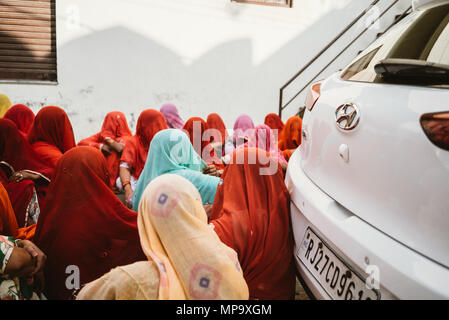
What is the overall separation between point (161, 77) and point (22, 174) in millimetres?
4866

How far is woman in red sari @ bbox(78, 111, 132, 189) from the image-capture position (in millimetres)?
4368

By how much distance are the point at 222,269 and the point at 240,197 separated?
84 cm

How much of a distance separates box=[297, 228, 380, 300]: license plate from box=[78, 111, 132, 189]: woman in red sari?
2.97 meters

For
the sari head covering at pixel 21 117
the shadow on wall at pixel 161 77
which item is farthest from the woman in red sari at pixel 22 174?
the shadow on wall at pixel 161 77

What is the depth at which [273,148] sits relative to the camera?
3.99 metres

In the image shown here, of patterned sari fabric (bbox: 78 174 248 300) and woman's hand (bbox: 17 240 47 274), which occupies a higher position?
patterned sari fabric (bbox: 78 174 248 300)

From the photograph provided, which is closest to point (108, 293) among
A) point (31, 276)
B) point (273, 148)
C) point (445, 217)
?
point (31, 276)

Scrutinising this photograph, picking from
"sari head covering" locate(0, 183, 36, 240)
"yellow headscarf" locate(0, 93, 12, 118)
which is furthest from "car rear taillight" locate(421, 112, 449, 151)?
"yellow headscarf" locate(0, 93, 12, 118)

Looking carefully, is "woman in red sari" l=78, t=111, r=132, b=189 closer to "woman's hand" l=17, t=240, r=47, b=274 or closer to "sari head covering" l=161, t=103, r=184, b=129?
"sari head covering" l=161, t=103, r=184, b=129

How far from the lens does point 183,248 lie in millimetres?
1401

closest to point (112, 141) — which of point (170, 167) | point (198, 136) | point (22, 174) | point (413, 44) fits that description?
point (198, 136)

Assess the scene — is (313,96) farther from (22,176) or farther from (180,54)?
(180,54)
